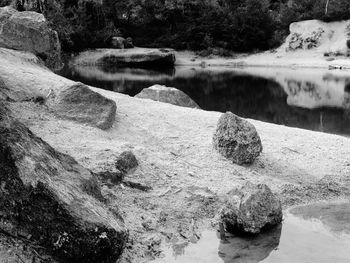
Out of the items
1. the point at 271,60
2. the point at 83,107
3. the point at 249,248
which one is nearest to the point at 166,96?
the point at 83,107

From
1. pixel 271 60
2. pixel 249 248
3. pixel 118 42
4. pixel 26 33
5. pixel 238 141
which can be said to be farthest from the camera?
pixel 118 42

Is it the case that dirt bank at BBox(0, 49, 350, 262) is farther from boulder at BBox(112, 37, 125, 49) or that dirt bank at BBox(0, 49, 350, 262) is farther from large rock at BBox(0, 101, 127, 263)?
boulder at BBox(112, 37, 125, 49)

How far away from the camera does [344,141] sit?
11.8m

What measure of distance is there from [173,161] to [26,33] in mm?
9980

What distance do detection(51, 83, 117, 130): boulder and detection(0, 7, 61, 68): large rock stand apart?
718cm

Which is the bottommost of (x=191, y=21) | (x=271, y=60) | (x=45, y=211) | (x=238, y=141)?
(x=271, y=60)

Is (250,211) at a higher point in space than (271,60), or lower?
higher

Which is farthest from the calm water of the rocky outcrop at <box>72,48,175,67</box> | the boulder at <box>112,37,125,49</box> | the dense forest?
the dense forest

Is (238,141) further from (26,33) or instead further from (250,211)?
(26,33)

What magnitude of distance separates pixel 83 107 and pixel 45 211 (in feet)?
17.9

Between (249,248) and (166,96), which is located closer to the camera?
(249,248)

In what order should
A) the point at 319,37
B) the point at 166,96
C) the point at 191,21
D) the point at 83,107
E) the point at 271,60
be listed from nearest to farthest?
the point at 83,107
the point at 166,96
the point at 271,60
the point at 319,37
the point at 191,21

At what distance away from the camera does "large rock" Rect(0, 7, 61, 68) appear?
1648cm

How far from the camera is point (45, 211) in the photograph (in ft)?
16.5
